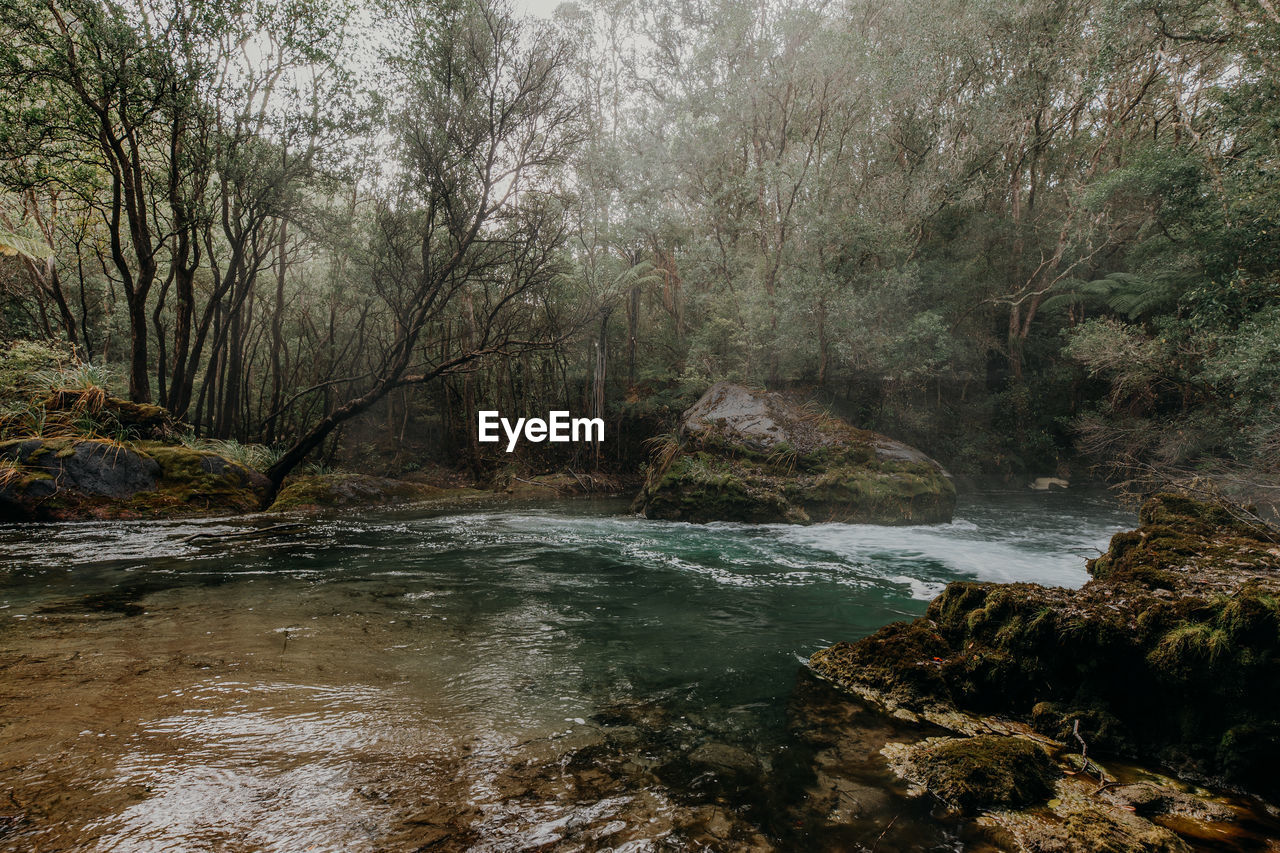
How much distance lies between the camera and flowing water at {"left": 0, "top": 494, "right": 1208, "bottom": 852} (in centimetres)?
203

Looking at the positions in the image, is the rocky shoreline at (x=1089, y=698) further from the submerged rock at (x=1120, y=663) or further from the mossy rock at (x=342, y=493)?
the mossy rock at (x=342, y=493)

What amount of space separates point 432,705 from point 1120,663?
3.74m

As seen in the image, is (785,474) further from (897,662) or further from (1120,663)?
(1120,663)

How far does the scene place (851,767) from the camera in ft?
8.30

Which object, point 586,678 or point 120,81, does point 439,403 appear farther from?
point 586,678

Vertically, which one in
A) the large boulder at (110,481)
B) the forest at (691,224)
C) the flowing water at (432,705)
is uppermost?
the forest at (691,224)

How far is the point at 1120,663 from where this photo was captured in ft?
9.79

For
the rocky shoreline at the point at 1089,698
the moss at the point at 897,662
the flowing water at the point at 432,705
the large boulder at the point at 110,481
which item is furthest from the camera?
the large boulder at the point at 110,481

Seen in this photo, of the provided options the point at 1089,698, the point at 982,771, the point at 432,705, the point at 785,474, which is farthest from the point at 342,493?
the point at 1089,698

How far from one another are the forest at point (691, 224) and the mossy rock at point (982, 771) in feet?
33.5

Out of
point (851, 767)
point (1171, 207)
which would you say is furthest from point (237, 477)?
point (1171, 207)

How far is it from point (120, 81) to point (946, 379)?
19.7 meters

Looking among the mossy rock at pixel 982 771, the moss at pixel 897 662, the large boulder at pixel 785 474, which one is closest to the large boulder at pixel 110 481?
the large boulder at pixel 785 474

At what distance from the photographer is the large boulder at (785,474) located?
1075 cm
